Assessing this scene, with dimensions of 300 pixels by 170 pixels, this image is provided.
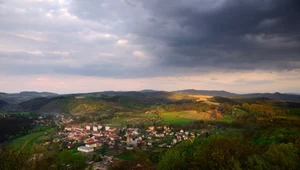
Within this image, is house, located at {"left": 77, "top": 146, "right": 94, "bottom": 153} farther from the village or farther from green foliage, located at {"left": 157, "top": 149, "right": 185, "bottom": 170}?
green foliage, located at {"left": 157, "top": 149, "right": 185, "bottom": 170}

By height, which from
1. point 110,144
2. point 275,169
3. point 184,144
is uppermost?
point 275,169

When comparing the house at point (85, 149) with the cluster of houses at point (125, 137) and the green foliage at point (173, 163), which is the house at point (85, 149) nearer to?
the cluster of houses at point (125, 137)

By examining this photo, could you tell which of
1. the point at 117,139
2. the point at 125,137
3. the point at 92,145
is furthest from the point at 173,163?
the point at 125,137

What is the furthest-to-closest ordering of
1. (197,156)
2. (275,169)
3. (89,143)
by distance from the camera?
(89,143), (197,156), (275,169)

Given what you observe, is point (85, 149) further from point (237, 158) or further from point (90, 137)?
point (237, 158)

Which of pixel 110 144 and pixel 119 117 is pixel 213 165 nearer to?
pixel 110 144

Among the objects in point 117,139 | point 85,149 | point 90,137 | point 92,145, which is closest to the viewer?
point 85,149

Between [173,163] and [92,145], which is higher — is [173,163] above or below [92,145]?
above

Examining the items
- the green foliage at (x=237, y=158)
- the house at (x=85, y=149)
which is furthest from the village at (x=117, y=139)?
the green foliage at (x=237, y=158)

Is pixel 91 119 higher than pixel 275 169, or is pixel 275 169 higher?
pixel 275 169

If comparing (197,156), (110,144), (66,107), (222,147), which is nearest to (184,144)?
(197,156)

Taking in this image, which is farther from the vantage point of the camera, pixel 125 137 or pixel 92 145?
pixel 125 137
